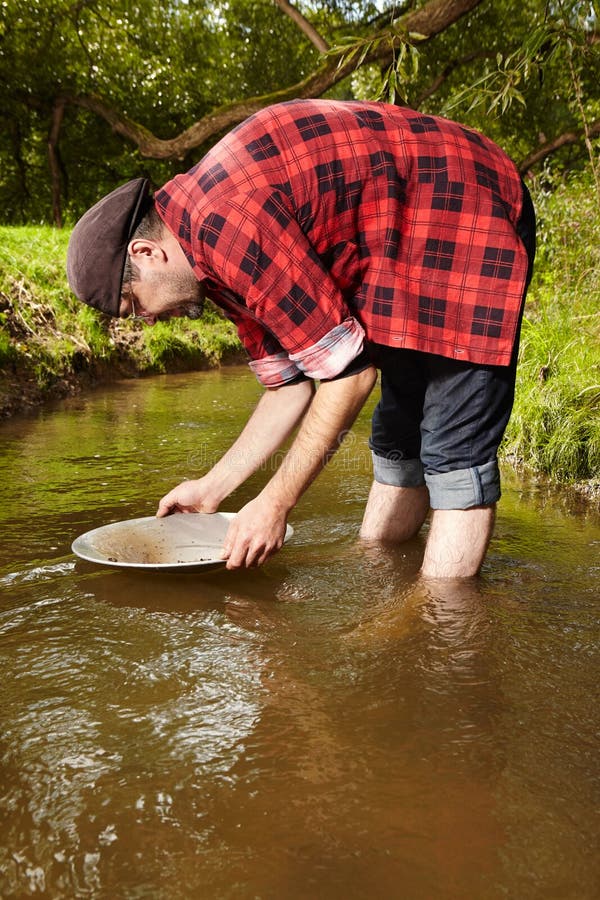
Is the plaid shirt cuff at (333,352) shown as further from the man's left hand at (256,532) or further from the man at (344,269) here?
the man's left hand at (256,532)

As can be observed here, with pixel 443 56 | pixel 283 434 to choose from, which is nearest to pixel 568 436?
pixel 283 434

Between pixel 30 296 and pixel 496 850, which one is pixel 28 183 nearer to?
pixel 30 296

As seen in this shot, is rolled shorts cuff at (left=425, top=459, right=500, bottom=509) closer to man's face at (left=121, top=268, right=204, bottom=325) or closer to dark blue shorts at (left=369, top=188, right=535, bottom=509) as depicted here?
dark blue shorts at (left=369, top=188, right=535, bottom=509)

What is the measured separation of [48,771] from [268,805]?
392 mm

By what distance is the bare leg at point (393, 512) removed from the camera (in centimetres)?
246

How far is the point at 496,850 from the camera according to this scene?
1.06 m

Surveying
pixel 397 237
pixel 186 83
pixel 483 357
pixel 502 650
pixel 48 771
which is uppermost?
pixel 186 83

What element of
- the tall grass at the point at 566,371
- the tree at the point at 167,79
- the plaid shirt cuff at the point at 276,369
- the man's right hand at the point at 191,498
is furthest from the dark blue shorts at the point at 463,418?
the tree at the point at 167,79

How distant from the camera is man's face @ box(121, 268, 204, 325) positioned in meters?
1.72

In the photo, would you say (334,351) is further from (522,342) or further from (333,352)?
(522,342)

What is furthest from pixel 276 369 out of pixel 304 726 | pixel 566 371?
pixel 566 371

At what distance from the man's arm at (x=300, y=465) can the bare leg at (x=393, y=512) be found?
2.52 ft

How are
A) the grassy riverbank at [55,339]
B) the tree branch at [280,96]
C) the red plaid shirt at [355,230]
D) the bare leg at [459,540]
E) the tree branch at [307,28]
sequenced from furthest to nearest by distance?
the tree branch at [307,28] → the tree branch at [280,96] → the grassy riverbank at [55,339] → the bare leg at [459,540] → the red plaid shirt at [355,230]

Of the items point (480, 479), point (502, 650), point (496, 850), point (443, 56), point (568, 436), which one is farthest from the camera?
point (443, 56)
